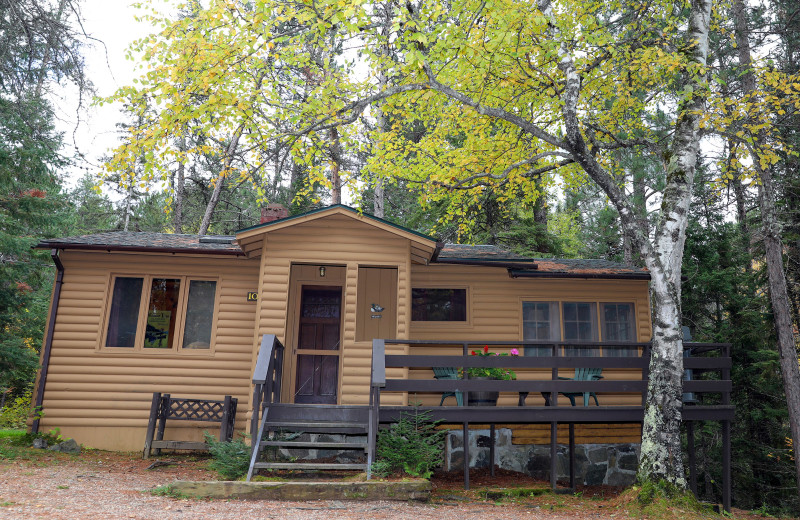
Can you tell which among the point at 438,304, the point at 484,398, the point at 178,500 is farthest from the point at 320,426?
the point at 438,304

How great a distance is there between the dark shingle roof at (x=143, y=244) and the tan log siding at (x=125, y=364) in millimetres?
267

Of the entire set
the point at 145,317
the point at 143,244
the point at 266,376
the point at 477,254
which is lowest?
the point at 266,376

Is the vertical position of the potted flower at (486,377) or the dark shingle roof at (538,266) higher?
the dark shingle roof at (538,266)

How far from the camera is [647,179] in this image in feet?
57.9

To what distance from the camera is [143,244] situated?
1002 cm

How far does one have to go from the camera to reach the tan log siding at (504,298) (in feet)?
34.7

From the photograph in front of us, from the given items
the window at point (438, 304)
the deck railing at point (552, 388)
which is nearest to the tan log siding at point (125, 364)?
the window at point (438, 304)

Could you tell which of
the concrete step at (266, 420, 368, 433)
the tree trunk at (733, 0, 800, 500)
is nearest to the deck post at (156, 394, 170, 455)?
the concrete step at (266, 420, 368, 433)

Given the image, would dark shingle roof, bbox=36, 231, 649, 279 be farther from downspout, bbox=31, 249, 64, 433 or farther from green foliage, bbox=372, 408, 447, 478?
green foliage, bbox=372, 408, 447, 478

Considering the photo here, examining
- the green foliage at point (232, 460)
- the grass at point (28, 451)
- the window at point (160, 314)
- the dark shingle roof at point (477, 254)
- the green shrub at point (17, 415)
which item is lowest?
the green shrub at point (17, 415)

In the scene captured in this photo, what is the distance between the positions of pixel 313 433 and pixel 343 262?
288 cm

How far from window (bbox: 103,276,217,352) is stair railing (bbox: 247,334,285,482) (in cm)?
219

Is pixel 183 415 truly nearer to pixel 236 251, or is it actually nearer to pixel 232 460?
pixel 236 251

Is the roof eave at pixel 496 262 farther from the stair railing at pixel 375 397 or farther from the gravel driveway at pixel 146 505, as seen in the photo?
the gravel driveway at pixel 146 505
